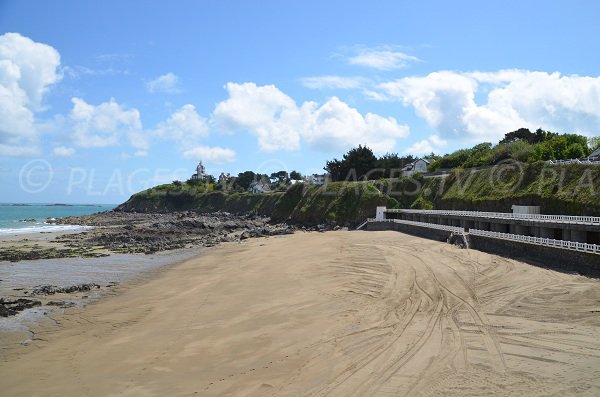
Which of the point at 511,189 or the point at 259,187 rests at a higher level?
the point at 259,187

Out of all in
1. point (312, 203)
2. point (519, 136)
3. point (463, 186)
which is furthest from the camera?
point (519, 136)

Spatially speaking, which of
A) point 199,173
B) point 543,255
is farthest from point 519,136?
point 199,173

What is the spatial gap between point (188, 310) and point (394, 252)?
637 inches

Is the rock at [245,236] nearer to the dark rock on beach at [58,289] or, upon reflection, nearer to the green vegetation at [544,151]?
the dark rock on beach at [58,289]

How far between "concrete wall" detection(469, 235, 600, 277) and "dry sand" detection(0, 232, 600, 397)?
48.7 inches

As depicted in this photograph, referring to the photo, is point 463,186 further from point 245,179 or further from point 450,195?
point 245,179

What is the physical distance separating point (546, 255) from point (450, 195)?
34.4m

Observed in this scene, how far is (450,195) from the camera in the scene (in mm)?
55062

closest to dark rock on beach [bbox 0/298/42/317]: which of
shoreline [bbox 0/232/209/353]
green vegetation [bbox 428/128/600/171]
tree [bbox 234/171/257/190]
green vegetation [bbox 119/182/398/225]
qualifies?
shoreline [bbox 0/232/209/353]

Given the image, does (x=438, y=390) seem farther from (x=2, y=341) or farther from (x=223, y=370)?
(x=2, y=341)

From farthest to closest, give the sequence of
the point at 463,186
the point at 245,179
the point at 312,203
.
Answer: the point at 245,179 → the point at 312,203 → the point at 463,186

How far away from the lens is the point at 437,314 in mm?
14578

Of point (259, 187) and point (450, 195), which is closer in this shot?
point (450, 195)

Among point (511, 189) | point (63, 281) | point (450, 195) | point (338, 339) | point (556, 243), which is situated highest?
point (511, 189)
